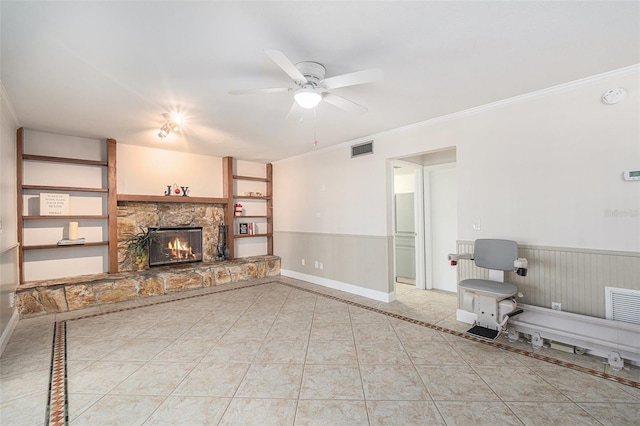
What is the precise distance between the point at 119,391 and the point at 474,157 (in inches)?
163

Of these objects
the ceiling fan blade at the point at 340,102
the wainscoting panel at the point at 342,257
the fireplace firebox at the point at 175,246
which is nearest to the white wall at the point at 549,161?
the wainscoting panel at the point at 342,257

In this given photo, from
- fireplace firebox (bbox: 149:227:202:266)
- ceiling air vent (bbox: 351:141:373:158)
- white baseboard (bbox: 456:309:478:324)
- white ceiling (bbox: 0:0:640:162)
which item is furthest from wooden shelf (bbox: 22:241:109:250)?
white baseboard (bbox: 456:309:478:324)

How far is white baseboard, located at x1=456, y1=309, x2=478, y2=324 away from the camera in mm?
3443

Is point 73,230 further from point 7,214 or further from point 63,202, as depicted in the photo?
point 7,214

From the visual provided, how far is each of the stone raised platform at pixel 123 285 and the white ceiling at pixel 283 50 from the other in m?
2.32

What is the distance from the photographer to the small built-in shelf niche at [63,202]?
4156 mm

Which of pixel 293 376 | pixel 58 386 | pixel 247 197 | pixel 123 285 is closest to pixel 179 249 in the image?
pixel 123 285

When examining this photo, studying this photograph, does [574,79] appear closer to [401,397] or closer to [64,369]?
[401,397]

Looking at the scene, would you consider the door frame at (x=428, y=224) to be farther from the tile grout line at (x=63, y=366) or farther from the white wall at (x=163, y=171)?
the white wall at (x=163, y=171)

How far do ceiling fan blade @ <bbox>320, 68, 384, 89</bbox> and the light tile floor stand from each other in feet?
7.59

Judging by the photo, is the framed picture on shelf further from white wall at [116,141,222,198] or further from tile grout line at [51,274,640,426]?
tile grout line at [51,274,640,426]

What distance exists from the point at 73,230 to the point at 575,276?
6.44m

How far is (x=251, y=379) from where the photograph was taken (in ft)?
7.61

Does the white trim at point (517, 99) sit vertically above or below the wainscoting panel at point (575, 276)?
above
